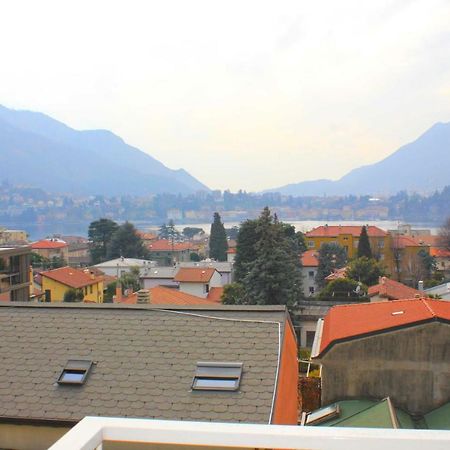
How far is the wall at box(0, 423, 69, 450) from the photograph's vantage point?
20.8ft

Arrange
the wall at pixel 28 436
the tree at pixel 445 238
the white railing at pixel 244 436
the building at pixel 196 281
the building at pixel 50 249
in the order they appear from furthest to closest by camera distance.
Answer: the building at pixel 50 249 → the tree at pixel 445 238 → the building at pixel 196 281 → the wall at pixel 28 436 → the white railing at pixel 244 436

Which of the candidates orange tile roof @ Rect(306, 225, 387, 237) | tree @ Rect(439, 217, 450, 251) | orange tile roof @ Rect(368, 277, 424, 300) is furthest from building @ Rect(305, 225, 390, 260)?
orange tile roof @ Rect(368, 277, 424, 300)

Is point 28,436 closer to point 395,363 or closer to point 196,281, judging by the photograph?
point 395,363

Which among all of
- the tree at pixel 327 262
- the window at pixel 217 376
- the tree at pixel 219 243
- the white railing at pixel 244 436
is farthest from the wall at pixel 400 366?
the tree at pixel 219 243

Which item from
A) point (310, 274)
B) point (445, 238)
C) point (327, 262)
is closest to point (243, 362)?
point (327, 262)

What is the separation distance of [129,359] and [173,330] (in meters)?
0.82

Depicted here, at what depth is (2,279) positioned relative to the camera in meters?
26.6

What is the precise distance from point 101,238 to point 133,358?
205 ft

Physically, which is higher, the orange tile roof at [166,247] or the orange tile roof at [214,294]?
the orange tile roof at [214,294]

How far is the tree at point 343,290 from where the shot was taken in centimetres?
3281

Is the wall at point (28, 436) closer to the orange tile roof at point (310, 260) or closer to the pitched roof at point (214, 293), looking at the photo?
the pitched roof at point (214, 293)

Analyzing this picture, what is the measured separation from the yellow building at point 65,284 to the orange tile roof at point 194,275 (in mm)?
6267

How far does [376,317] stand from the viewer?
537 inches

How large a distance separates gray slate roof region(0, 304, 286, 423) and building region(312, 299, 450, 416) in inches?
196
